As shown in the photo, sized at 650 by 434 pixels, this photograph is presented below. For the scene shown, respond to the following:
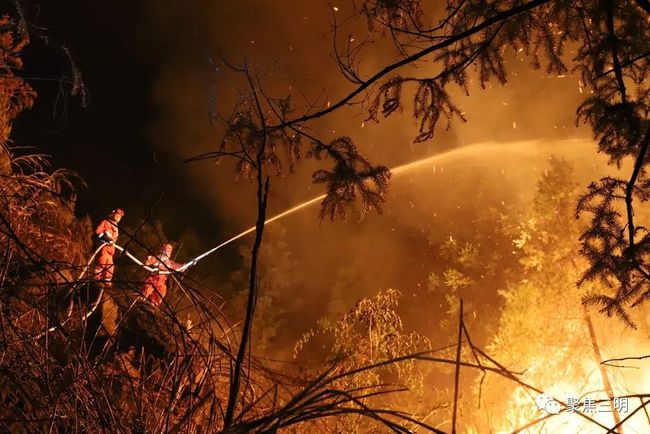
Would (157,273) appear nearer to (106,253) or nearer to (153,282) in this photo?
(153,282)

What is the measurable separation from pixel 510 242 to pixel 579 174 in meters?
5.88

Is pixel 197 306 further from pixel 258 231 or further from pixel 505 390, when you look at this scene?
pixel 505 390

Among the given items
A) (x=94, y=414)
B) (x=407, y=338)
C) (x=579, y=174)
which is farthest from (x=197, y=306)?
(x=579, y=174)

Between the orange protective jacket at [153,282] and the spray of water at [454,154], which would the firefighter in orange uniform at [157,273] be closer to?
the orange protective jacket at [153,282]

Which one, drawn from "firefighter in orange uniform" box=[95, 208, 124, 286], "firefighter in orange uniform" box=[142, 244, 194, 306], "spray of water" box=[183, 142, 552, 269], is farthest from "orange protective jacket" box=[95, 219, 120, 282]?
"spray of water" box=[183, 142, 552, 269]

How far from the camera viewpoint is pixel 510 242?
84.1ft

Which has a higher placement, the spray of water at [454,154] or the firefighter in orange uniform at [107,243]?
the spray of water at [454,154]

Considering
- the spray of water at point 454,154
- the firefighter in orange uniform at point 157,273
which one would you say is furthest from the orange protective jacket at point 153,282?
the spray of water at point 454,154

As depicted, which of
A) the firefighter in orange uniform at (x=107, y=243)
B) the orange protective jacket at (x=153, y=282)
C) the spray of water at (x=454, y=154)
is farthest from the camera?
the spray of water at (x=454, y=154)

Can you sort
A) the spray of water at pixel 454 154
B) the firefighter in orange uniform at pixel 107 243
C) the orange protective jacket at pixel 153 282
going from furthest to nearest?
the spray of water at pixel 454 154 < the firefighter in orange uniform at pixel 107 243 < the orange protective jacket at pixel 153 282

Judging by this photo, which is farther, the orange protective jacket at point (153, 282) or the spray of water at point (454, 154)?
the spray of water at point (454, 154)

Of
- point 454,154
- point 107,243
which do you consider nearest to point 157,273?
point 107,243

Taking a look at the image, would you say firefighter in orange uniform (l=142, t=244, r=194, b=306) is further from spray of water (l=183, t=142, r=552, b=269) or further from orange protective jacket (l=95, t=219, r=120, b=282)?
spray of water (l=183, t=142, r=552, b=269)

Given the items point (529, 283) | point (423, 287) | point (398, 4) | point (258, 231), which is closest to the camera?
point (258, 231)
